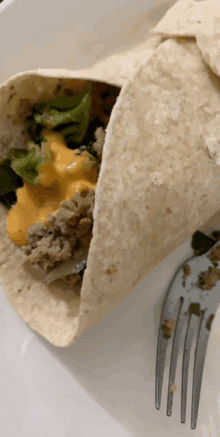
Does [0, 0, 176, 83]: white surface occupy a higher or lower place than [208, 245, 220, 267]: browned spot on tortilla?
higher

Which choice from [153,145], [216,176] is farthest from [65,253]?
[216,176]

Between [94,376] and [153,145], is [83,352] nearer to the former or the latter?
[94,376]

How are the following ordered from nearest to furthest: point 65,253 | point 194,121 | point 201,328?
point 194,121, point 65,253, point 201,328

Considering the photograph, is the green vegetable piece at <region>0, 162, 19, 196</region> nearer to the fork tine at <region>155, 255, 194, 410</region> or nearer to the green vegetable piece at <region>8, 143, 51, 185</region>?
the green vegetable piece at <region>8, 143, 51, 185</region>

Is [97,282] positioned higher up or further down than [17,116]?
further down

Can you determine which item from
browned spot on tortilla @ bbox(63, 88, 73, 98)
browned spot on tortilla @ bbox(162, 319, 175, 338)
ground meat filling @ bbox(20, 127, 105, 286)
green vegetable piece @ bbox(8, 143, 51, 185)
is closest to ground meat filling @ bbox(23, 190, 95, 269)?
ground meat filling @ bbox(20, 127, 105, 286)

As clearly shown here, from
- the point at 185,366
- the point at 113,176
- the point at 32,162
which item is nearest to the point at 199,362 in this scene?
the point at 185,366
